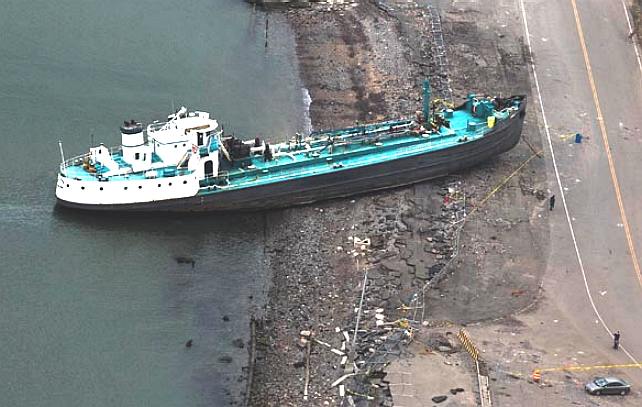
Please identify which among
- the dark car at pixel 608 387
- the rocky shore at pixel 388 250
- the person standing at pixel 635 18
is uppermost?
the person standing at pixel 635 18

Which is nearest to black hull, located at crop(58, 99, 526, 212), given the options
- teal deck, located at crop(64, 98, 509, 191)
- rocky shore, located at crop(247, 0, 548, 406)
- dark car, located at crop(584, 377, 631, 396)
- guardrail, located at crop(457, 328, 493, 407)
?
teal deck, located at crop(64, 98, 509, 191)

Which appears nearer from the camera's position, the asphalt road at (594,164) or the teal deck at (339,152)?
the asphalt road at (594,164)

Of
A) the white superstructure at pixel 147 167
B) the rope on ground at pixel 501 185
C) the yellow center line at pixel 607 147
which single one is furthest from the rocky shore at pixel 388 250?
the white superstructure at pixel 147 167

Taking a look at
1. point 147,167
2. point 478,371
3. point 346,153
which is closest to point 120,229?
point 147,167

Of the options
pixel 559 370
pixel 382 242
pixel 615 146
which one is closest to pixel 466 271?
pixel 382 242

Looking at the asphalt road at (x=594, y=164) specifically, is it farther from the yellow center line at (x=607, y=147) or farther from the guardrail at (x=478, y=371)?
the guardrail at (x=478, y=371)

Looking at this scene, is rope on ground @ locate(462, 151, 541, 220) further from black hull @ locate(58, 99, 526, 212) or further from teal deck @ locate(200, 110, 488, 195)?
teal deck @ locate(200, 110, 488, 195)
